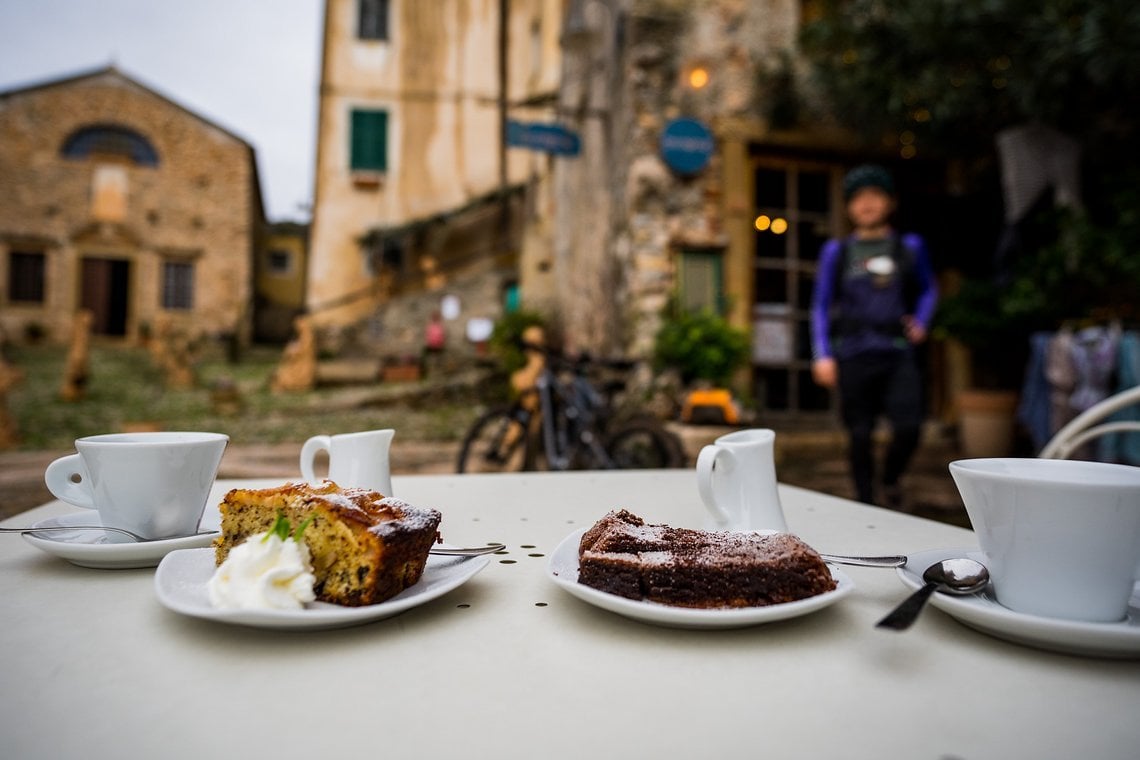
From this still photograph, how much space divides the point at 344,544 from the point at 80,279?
1699 cm

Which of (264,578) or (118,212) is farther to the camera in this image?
(118,212)

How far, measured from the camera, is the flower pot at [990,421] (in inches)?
188

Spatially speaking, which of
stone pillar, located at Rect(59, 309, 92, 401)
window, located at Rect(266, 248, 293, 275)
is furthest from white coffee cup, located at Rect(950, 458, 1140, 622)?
window, located at Rect(266, 248, 293, 275)

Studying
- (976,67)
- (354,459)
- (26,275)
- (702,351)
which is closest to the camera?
(354,459)

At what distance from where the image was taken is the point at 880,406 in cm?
281

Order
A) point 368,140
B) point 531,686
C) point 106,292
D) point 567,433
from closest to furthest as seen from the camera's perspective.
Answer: point 531,686, point 567,433, point 368,140, point 106,292

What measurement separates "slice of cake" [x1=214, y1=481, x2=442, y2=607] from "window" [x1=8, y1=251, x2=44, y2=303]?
17.0 m

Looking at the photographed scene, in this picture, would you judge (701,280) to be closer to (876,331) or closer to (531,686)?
(876,331)

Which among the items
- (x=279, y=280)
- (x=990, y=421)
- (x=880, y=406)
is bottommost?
(x=990, y=421)

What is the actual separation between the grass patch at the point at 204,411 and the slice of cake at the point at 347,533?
5493mm

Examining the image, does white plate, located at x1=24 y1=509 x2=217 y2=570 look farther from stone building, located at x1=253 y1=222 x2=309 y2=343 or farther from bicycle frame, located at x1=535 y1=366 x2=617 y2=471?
stone building, located at x1=253 y1=222 x2=309 y2=343

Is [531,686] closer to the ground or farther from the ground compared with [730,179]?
closer to the ground

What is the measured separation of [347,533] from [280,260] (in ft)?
Result: 61.8

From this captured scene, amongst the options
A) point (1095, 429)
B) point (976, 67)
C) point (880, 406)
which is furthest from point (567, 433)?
point (976, 67)
